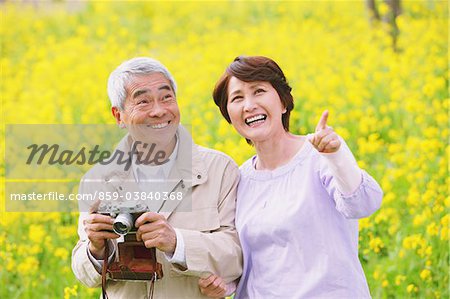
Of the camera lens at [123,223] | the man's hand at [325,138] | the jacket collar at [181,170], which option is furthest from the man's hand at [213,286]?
the man's hand at [325,138]

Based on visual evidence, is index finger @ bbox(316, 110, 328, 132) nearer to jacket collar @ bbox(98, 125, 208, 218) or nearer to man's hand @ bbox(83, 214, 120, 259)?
jacket collar @ bbox(98, 125, 208, 218)

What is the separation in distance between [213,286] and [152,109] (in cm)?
64

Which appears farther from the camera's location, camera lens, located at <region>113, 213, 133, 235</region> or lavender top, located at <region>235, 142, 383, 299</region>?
lavender top, located at <region>235, 142, 383, 299</region>

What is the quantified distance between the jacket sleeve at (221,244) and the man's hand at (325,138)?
0.51m

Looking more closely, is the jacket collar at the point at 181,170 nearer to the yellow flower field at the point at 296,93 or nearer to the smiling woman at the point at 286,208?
the smiling woman at the point at 286,208

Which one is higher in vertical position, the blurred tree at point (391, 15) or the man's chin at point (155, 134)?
the blurred tree at point (391, 15)

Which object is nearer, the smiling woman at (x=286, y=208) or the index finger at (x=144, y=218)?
the index finger at (x=144, y=218)

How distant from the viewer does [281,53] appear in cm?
764

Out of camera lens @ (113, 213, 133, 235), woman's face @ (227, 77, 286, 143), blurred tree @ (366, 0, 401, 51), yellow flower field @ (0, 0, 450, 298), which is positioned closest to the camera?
camera lens @ (113, 213, 133, 235)

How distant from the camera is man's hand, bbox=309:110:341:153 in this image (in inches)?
86.4

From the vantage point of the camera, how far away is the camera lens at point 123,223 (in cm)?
218

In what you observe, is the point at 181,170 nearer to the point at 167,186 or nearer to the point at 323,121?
the point at 167,186

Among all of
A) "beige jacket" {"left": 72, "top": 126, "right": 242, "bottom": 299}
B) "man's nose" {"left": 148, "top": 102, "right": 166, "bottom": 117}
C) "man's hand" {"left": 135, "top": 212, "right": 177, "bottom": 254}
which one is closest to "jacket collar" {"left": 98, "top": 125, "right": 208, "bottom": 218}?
"beige jacket" {"left": 72, "top": 126, "right": 242, "bottom": 299}

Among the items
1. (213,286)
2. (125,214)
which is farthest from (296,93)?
(125,214)
